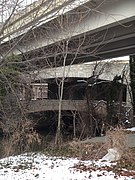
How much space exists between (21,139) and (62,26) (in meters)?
5.03

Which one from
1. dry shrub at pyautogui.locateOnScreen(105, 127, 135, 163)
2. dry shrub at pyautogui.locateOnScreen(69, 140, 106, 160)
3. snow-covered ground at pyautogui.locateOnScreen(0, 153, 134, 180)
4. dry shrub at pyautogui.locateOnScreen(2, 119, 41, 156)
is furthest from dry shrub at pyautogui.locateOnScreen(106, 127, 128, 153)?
dry shrub at pyautogui.locateOnScreen(2, 119, 41, 156)

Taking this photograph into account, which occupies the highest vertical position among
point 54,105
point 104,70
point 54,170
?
point 104,70

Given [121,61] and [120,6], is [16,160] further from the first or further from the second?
[121,61]

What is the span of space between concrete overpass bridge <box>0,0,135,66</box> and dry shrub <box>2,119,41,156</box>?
3029 millimetres

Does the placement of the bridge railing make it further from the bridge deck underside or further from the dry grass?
the bridge deck underside

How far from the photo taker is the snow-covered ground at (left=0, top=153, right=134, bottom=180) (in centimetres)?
856

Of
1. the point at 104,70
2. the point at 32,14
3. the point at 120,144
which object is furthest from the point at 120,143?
the point at 104,70

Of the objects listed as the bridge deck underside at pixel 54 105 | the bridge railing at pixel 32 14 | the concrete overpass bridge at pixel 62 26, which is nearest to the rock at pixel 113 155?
the concrete overpass bridge at pixel 62 26

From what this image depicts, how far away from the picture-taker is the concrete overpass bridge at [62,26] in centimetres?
830

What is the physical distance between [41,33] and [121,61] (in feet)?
78.7

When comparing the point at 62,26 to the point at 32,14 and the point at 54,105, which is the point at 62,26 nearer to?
the point at 32,14

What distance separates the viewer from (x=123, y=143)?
11.4 meters

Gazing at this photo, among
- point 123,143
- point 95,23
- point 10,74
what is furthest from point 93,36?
point 123,143

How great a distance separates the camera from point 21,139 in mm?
15961
